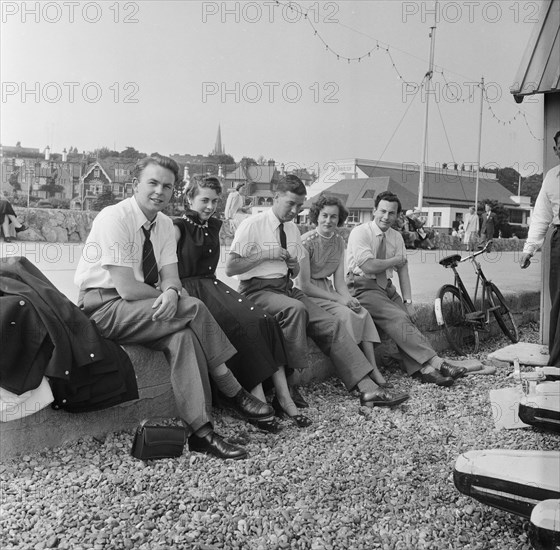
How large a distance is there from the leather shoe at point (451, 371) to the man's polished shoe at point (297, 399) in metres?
1.19

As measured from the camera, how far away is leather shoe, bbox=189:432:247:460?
3004mm

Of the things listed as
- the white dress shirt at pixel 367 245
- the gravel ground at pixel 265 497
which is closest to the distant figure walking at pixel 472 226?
the white dress shirt at pixel 367 245

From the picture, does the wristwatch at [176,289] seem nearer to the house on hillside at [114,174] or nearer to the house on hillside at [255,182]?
the house on hillside at [114,174]

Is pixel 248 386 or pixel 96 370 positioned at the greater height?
pixel 96 370

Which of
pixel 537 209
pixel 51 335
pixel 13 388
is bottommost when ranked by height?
pixel 13 388

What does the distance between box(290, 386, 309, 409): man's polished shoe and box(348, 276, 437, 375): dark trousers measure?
1.01 meters

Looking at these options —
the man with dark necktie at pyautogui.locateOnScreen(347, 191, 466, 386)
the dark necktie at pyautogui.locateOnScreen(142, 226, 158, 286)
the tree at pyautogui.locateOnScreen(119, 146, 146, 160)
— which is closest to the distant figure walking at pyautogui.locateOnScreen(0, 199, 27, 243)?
the tree at pyautogui.locateOnScreen(119, 146, 146, 160)

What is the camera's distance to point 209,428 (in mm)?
3076

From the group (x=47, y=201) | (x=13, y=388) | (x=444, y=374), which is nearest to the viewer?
(x=13, y=388)

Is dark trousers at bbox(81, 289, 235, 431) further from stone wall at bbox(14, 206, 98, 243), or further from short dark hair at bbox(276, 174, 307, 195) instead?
stone wall at bbox(14, 206, 98, 243)

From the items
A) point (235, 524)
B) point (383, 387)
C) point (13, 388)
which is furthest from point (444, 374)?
point (13, 388)

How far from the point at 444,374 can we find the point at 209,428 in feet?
7.26

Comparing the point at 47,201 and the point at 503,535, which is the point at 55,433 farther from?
the point at 47,201

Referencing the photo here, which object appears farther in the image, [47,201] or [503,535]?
[47,201]
